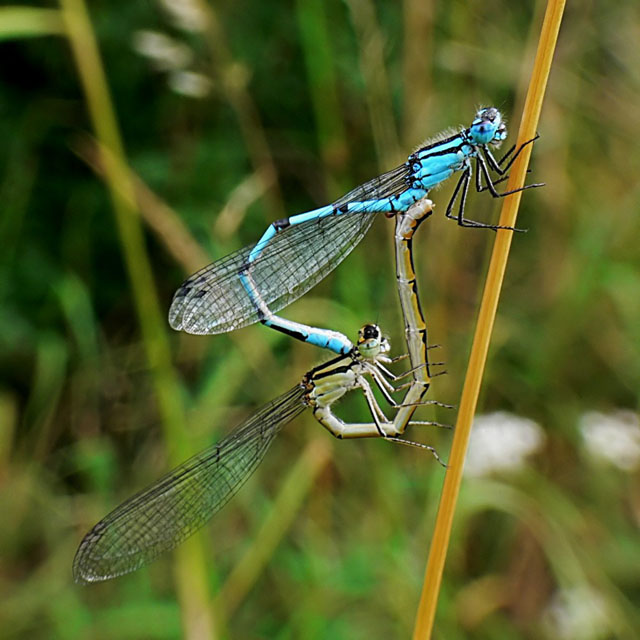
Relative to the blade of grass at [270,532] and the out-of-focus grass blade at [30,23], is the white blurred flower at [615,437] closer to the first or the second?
the blade of grass at [270,532]

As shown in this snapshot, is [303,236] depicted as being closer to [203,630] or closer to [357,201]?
[357,201]

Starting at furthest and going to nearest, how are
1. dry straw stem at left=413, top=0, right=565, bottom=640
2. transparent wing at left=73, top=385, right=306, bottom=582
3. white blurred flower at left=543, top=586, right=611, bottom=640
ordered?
white blurred flower at left=543, top=586, right=611, bottom=640 < transparent wing at left=73, top=385, right=306, bottom=582 < dry straw stem at left=413, top=0, right=565, bottom=640

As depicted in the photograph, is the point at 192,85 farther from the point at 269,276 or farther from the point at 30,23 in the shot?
the point at 269,276

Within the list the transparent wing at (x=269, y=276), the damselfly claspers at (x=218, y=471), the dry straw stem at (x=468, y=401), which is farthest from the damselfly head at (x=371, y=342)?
the dry straw stem at (x=468, y=401)

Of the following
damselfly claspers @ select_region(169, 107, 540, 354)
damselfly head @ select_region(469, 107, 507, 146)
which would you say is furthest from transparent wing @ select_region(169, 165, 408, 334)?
damselfly head @ select_region(469, 107, 507, 146)

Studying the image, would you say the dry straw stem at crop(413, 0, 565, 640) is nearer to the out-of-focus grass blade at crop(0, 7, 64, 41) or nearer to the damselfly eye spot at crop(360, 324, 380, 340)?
the damselfly eye spot at crop(360, 324, 380, 340)
